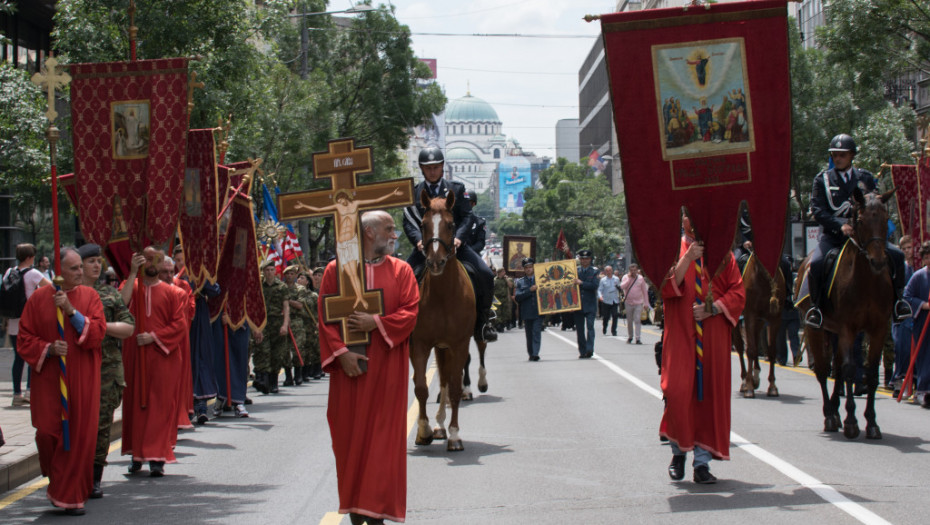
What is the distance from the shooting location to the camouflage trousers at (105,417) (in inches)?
370

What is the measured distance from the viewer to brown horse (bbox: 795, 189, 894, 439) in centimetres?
1140

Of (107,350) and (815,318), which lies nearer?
(107,350)

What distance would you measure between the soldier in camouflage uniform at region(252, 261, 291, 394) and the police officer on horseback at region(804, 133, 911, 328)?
334 inches

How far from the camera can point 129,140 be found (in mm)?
11633

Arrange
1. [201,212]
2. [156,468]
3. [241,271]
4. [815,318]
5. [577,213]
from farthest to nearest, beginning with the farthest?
[577,213]
[241,271]
[201,212]
[815,318]
[156,468]

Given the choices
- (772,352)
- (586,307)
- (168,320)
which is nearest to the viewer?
(168,320)

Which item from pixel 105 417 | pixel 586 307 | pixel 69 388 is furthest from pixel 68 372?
pixel 586 307

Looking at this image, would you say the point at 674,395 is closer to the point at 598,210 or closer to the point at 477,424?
the point at 477,424

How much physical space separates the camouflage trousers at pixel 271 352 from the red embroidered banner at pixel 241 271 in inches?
84.0

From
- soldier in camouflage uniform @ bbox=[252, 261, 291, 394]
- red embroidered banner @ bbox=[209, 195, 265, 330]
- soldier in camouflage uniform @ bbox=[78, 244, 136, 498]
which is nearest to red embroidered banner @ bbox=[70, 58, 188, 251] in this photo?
soldier in camouflage uniform @ bbox=[78, 244, 136, 498]

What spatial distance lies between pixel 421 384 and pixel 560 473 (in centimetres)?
207

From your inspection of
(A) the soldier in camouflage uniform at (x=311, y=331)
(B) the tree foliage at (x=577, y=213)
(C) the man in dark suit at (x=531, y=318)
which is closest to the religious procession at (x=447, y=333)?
(A) the soldier in camouflage uniform at (x=311, y=331)

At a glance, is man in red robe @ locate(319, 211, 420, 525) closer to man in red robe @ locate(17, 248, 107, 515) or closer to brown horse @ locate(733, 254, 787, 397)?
man in red robe @ locate(17, 248, 107, 515)

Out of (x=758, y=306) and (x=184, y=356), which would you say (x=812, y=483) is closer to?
(x=184, y=356)
